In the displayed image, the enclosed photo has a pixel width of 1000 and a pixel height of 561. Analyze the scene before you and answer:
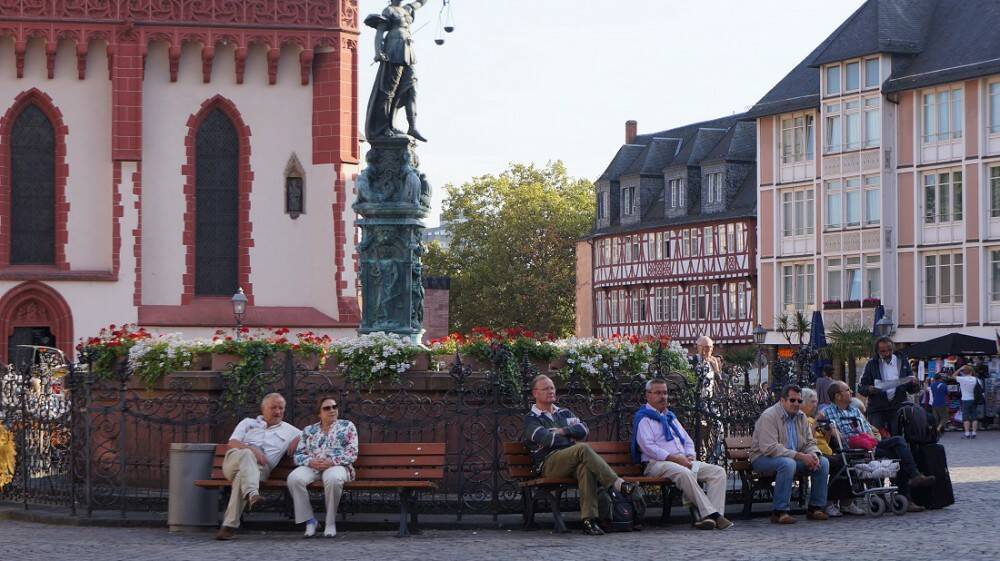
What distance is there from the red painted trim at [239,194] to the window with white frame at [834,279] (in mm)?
31706

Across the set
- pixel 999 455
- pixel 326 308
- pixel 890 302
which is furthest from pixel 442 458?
pixel 890 302

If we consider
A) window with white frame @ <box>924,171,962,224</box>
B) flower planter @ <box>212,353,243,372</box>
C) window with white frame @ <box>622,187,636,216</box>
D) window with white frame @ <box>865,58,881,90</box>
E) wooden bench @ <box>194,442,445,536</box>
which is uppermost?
window with white frame @ <box>865,58,881,90</box>

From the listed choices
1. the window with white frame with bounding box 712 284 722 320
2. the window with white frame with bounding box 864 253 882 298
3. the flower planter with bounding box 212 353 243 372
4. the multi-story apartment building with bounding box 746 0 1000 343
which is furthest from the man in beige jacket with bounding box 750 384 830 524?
the window with white frame with bounding box 712 284 722 320

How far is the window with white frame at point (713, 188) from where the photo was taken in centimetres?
8262

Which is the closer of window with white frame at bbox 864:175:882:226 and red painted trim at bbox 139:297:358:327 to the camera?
red painted trim at bbox 139:297:358:327

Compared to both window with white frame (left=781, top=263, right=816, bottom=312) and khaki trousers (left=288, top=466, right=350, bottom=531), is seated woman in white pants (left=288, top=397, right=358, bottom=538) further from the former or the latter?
window with white frame (left=781, top=263, right=816, bottom=312)

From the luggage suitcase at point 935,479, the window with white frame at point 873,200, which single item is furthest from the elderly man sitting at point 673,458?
the window with white frame at point 873,200

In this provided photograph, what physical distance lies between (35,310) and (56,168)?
3150 mm

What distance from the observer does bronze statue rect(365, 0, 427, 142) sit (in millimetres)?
21984

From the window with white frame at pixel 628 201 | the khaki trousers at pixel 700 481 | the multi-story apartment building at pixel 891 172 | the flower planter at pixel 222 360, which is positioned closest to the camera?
the khaki trousers at pixel 700 481

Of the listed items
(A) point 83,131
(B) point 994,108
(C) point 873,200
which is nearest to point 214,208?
(A) point 83,131

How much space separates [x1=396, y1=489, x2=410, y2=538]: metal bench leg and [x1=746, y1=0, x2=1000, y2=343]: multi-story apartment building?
152 ft

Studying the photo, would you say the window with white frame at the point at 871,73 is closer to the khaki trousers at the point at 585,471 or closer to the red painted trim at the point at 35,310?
the red painted trim at the point at 35,310

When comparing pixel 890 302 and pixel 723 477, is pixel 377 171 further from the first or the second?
pixel 890 302
